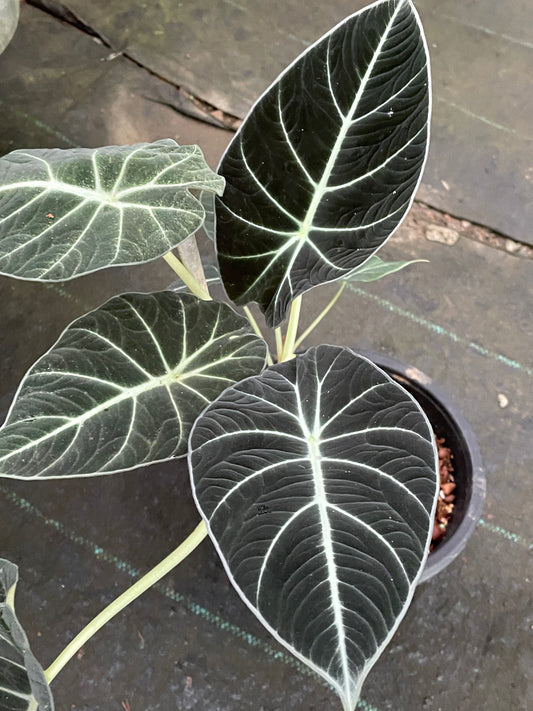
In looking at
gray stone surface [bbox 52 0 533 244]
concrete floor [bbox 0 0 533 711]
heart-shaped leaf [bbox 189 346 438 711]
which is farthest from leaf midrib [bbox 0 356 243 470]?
gray stone surface [bbox 52 0 533 244]

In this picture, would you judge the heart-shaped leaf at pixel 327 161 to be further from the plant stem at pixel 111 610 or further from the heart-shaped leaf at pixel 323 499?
the plant stem at pixel 111 610

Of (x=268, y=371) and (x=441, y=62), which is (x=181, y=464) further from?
(x=441, y=62)

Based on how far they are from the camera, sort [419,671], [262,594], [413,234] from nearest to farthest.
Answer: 1. [262,594]
2. [419,671]
3. [413,234]

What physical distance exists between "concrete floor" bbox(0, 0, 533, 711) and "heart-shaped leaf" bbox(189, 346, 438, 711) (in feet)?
2.36

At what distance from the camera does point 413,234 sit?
1.81 meters

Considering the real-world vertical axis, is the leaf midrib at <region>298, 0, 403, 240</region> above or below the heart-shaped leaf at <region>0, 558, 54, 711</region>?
above

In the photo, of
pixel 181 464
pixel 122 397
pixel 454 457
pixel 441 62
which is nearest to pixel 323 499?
pixel 122 397

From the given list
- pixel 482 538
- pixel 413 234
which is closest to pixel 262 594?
pixel 482 538

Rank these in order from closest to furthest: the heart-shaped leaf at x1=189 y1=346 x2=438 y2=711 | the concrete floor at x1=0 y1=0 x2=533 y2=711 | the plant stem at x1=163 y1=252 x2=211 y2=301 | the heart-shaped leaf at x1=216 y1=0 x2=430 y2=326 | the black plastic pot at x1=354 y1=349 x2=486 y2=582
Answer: the heart-shaped leaf at x1=189 y1=346 x2=438 y2=711 → the heart-shaped leaf at x1=216 y1=0 x2=430 y2=326 → the plant stem at x1=163 y1=252 x2=211 y2=301 → the black plastic pot at x1=354 y1=349 x2=486 y2=582 → the concrete floor at x1=0 y1=0 x2=533 y2=711

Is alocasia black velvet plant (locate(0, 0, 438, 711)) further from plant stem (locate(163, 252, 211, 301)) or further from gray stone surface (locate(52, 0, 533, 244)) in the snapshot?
gray stone surface (locate(52, 0, 533, 244))

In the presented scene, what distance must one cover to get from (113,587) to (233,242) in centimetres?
90

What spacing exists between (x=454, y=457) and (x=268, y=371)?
571 millimetres

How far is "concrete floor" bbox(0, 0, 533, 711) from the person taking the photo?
126 cm

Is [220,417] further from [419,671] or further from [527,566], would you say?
[527,566]
